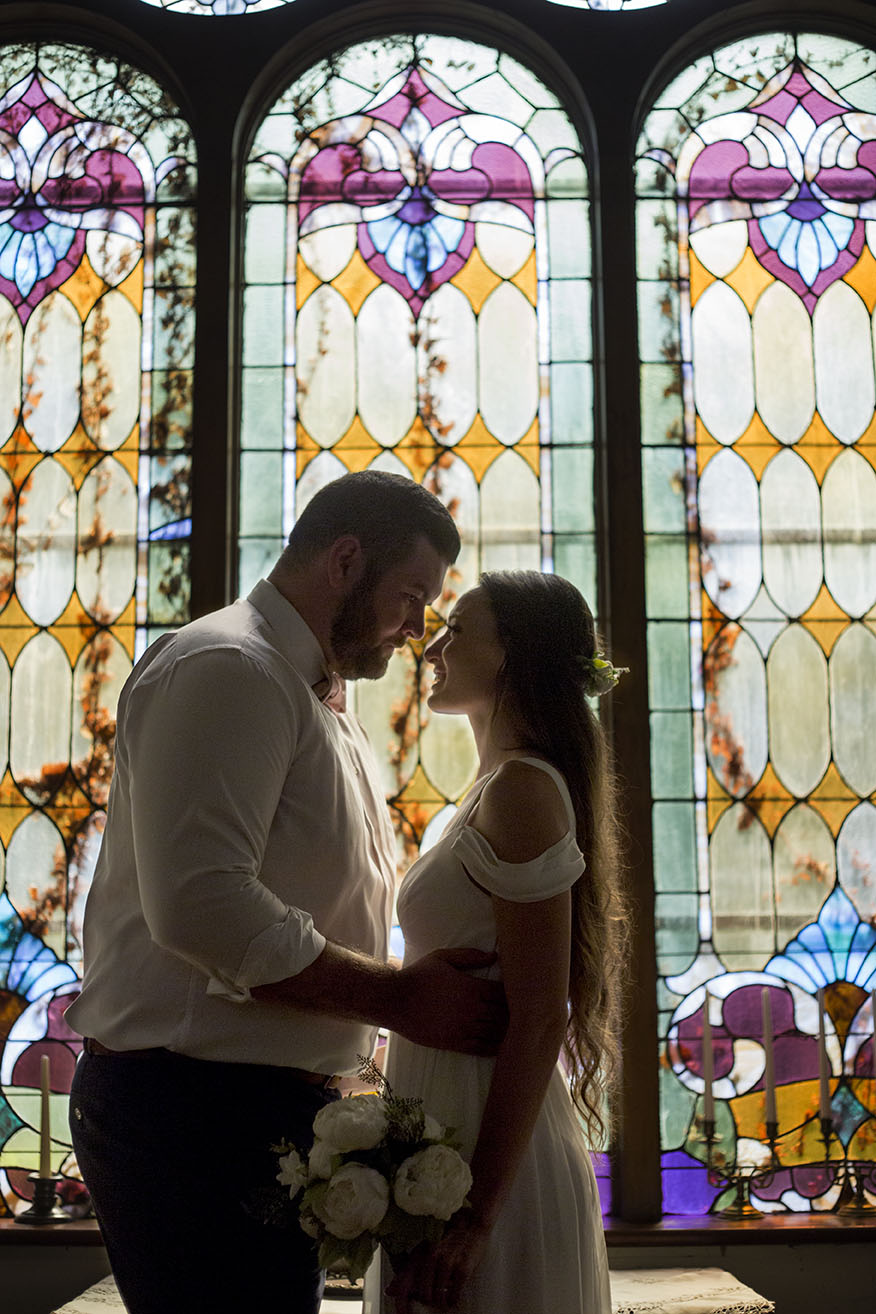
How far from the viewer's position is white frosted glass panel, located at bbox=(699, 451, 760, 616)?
11.8 feet

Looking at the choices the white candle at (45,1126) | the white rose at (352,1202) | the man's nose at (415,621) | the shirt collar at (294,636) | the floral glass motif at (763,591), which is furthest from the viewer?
the floral glass motif at (763,591)

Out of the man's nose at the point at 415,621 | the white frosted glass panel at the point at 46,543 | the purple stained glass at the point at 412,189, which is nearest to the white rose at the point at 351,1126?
the man's nose at the point at 415,621

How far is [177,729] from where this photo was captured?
186cm

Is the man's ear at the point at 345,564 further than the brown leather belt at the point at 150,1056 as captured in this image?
Yes

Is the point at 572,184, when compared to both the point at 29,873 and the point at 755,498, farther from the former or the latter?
the point at 29,873

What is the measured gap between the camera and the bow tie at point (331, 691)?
214 centimetres

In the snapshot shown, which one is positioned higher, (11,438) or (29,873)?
(11,438)

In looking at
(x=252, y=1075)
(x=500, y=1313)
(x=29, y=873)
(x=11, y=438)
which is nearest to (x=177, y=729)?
(x=252, y=1075)

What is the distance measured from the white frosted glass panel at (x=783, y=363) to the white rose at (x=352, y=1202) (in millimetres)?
2575

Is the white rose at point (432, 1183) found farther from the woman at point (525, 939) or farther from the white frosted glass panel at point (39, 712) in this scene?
the white frosted glass panel at point (39, 712)

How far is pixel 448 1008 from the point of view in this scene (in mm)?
1905

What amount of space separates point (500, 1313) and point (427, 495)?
121 cm

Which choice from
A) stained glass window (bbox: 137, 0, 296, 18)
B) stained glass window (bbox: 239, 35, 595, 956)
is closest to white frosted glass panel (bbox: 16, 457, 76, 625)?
stained glass window (bbox: 239, 35, 595, 956)

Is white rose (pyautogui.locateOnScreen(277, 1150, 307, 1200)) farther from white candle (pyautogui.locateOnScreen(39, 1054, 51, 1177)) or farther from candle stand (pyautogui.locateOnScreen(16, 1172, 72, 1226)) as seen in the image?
candle stand (pyautogui.locateOnScreen(16, 1172, 72, 1226))
